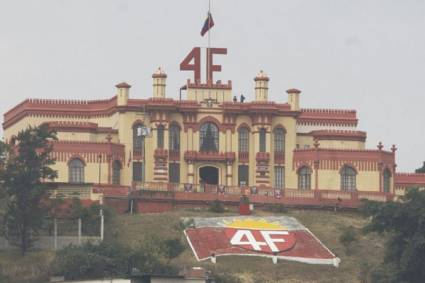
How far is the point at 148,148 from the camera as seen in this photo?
547 ft

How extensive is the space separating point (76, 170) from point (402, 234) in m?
36.3

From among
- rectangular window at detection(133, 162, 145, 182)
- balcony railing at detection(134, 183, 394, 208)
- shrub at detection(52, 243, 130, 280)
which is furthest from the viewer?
rectangular window at detection(133, 162, 145, 182)

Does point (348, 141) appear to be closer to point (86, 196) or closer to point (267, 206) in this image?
point (267, 206)

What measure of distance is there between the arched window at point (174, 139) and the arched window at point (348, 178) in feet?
47.0

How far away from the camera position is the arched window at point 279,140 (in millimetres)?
169125

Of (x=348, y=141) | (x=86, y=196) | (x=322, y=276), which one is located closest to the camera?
(x=322, y=276)

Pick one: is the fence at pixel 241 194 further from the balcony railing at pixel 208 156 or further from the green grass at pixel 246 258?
the balcony railing at pixel 208 156

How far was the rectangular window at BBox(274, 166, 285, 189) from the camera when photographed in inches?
6619

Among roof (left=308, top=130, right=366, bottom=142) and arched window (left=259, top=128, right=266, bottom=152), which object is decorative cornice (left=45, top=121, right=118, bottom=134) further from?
roof (left=308, top=130, right=366, bottom=142)

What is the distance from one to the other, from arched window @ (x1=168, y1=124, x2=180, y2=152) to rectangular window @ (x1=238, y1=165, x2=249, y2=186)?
563cm

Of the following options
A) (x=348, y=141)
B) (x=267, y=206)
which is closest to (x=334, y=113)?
(x=348, y=141)

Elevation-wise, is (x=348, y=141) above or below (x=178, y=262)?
above

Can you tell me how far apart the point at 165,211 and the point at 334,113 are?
2147 cm

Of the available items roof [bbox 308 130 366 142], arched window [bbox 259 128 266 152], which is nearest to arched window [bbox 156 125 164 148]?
arched window [bbox 259 128 266 152]
